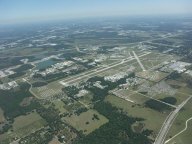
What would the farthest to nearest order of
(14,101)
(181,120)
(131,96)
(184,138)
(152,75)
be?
(152,75), (14,101), (131,96), (181,120), (184,138)

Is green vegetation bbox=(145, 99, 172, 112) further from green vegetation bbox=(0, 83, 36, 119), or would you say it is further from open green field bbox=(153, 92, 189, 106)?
green vegetation bbox=(0, 83, 36, 119)

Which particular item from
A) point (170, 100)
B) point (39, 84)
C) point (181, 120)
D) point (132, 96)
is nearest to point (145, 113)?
point (181, 120)

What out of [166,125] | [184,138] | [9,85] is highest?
[184,138]

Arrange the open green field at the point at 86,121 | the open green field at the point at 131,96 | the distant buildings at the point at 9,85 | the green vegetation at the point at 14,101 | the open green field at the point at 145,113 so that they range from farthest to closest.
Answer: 1. the distant buildings at the point at 9,85
2. the open green field at the point at 131,96
3. the green vegetation at the point at 14,101
4. the open green field at the point at 86,121
5. the open green field at the point at 145,113

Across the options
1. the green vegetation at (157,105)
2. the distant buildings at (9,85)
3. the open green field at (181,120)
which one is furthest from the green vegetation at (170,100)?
the distant buildings at (9,85)

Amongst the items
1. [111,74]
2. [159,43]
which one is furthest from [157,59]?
[159,43]

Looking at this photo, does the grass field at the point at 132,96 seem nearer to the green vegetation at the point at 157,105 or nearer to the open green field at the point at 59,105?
the green vegetation at the point at 157,105

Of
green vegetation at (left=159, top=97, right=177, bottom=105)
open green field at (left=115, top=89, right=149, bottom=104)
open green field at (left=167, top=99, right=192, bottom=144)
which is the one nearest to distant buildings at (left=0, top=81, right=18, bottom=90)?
open green field at (left=115, top=89, right=149, bottom=104)

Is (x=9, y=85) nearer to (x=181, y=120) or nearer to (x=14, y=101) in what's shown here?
(x=14, y=101)
